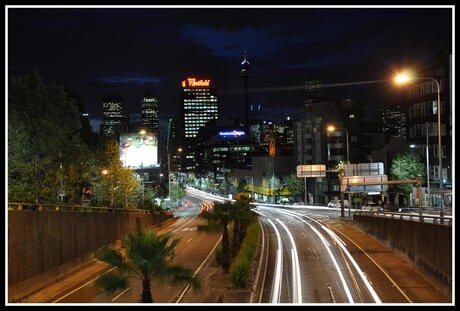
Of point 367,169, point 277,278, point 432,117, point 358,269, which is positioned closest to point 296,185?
point 432,117

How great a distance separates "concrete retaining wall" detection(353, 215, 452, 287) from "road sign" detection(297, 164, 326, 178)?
20949mm

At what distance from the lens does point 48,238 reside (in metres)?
24.7

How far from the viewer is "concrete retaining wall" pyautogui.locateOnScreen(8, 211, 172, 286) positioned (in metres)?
21.1

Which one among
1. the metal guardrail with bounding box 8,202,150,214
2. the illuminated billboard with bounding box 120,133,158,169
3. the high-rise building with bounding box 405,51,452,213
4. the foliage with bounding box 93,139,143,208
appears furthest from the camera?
the high-rise building with bounding box 405,51,452,213

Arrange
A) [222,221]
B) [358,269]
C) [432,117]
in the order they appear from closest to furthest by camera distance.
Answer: [358,269], [222,221], [432,117]

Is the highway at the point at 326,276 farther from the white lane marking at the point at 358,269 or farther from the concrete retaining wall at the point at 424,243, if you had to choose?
the concrete retaining wall at the point at 424,243

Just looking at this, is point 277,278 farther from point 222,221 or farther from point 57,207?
point 57,207

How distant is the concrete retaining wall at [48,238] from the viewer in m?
21.1

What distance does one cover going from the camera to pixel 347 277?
84.9ft

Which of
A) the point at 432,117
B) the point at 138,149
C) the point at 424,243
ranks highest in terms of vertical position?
the point at 432,117

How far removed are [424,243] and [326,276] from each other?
17.4 ft

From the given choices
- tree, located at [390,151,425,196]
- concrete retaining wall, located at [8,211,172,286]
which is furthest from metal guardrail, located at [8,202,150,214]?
tree, located at [390,151,425,196]

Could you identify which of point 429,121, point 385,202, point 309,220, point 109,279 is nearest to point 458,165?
point 109,279

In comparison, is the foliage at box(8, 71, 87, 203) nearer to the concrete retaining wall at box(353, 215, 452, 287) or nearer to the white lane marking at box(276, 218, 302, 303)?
the white lane marking at box(276, 218, 302, 303)
